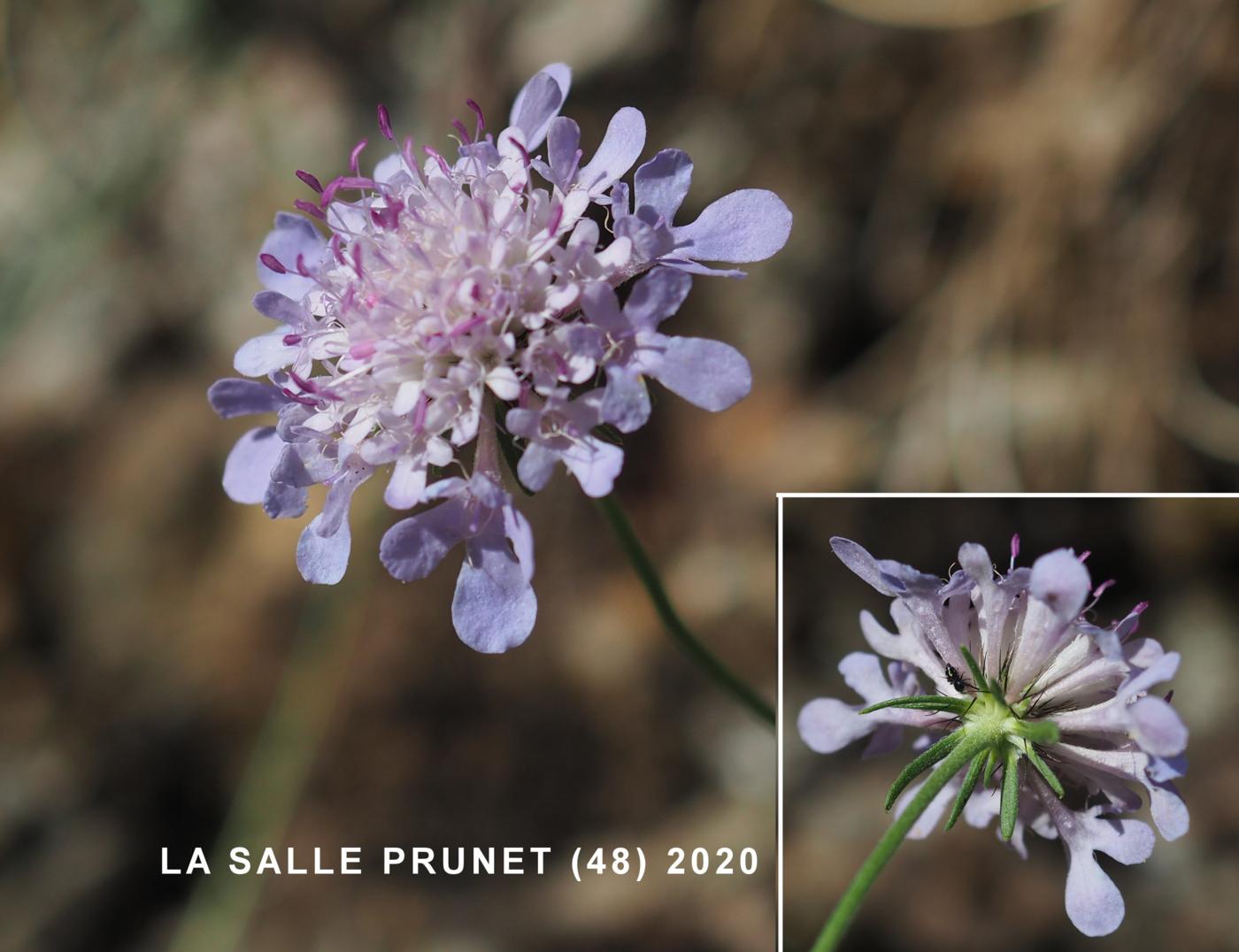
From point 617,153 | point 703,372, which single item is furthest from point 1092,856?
point 617,153

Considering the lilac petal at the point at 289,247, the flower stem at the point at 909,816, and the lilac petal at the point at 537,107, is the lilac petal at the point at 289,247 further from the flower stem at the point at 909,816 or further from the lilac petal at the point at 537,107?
the flower stem at the point at 909,816

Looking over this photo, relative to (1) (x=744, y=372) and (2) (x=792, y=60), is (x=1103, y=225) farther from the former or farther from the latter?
(1) (x=744, y=372)

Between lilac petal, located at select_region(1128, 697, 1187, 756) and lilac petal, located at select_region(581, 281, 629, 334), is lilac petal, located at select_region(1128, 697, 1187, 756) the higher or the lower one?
the lower one

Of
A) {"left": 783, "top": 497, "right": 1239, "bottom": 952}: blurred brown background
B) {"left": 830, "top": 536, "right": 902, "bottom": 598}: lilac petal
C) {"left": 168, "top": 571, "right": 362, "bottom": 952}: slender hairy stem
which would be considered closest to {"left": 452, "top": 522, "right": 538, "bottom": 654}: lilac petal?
{"left": 830, "top": 536, "right": 902, "bottom": 598}: lilac petal

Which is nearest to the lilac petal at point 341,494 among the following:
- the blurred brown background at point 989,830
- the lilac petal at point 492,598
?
the lilac petal at point 492,598

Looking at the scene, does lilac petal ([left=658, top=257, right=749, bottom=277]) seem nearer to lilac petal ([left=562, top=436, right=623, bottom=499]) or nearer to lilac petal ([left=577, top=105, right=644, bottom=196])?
lilac petal ([left=577, top=105, right=644, bottom=196])

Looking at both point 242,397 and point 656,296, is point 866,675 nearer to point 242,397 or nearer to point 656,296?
point 656,296

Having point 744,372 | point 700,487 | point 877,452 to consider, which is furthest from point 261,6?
point 744,372
